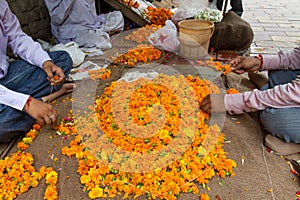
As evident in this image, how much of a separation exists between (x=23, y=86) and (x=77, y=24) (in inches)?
60.6

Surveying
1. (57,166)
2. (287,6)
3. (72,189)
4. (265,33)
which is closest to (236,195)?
(72,189)

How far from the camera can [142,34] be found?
3342mm

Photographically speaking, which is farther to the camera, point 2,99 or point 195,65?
point 195,65

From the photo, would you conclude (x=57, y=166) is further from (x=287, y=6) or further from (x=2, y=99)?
(x=287, y=6)

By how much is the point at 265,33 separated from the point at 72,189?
149 inches

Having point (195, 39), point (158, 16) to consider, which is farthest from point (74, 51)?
point (158, 16)

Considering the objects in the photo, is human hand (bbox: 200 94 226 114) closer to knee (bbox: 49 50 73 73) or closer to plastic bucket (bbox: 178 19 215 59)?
knee (bbox: 49 50 73 73)

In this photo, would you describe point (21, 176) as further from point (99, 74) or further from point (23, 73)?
point (99, 74)

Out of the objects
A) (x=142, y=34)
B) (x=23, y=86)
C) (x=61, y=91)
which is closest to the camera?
(x=23, y=86)

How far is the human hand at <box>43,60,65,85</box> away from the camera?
1880 mm

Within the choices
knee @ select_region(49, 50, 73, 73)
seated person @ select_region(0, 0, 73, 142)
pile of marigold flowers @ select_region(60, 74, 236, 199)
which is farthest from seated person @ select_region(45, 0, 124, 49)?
pile of marigold flowers @ select_region(60, 74, 236, 199)

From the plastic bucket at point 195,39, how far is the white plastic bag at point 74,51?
106 cm

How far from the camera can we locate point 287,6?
5.91m

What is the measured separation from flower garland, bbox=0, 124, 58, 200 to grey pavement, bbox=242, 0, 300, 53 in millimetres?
2866
